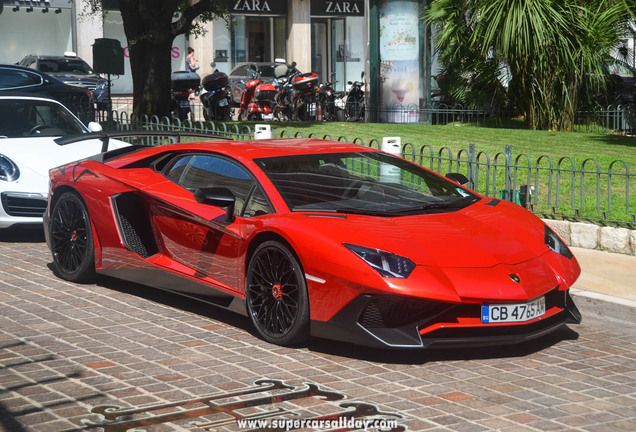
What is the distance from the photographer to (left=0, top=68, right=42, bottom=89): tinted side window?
17.1 meters

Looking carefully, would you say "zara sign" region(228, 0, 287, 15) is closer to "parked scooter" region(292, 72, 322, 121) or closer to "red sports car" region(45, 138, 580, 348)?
"parked scooter" region(292, 72, 322, 121)

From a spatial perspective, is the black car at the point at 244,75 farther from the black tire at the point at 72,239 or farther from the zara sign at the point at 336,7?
the black tire at the point at 72,239

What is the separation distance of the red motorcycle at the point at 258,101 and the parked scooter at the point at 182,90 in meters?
1.81

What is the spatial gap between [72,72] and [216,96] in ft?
20.0

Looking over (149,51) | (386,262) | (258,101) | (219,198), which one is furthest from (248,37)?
(386,262)

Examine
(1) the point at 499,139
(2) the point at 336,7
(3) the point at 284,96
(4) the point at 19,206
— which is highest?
(2) the point at 336,7

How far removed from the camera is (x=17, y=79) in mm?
17281

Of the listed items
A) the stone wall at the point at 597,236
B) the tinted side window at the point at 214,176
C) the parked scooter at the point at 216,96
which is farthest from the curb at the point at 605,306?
the parked scooter at the point at 216,96

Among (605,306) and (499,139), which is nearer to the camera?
(605,306)

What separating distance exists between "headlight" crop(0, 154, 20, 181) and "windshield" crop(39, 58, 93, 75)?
18432 mm

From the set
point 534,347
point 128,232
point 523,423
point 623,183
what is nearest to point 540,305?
→ point 534,347

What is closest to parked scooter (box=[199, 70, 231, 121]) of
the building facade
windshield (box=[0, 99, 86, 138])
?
the building facade

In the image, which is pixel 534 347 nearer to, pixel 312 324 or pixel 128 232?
pixel 312 324

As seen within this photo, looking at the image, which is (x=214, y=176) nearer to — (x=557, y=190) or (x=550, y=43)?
(x=557, y=190)
